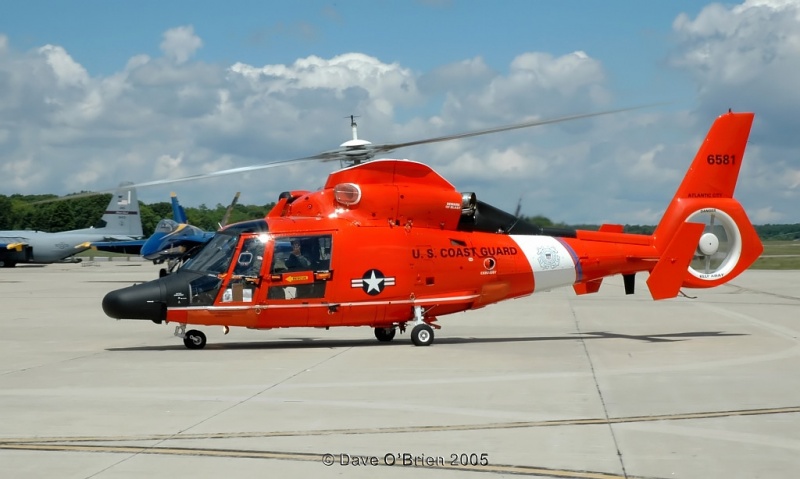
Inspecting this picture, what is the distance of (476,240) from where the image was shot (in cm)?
1808

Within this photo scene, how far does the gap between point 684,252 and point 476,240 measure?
4.34m

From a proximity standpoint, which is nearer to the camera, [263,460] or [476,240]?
[263,460]

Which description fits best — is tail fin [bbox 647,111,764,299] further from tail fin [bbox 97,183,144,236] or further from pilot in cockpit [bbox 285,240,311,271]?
tail fin [bbox 97,183,144,236]

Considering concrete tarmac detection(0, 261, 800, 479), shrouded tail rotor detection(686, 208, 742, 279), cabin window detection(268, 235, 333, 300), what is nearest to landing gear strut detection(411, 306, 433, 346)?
concrete tarmac detection(0, 261, 800, 479)

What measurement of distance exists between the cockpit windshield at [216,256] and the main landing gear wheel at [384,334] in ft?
11.5

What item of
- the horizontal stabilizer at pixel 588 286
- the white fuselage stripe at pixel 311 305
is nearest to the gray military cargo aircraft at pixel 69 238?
the white fuselage stripe at pixel 311 305

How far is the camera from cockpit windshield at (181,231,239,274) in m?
16.6

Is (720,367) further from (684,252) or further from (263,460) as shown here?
(263,460)

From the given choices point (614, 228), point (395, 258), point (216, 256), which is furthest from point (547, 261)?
point (216, 256)

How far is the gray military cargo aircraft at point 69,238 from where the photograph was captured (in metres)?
74.0

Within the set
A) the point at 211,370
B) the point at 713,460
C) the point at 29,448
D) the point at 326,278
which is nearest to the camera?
the point at 713,460

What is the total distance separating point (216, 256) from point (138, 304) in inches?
63.7

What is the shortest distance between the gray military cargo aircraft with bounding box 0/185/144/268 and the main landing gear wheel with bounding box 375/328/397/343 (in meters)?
57.9

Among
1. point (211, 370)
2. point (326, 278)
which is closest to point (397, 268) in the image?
point (326, 278)
